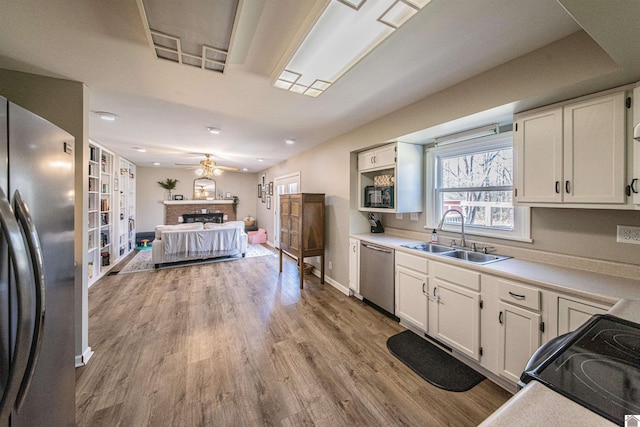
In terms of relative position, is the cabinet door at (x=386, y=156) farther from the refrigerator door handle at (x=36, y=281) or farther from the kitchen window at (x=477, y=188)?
the refrigerator door handle at (x=36, y=281)

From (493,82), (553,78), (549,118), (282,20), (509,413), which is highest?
(282,20)

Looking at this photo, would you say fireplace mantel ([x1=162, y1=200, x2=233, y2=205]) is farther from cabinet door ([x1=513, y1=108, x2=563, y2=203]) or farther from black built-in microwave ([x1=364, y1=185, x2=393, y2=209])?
cabinet door ([x1=513, y1=108, x2=563, y2=203])

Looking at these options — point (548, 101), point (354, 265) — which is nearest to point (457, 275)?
point (548, 101)

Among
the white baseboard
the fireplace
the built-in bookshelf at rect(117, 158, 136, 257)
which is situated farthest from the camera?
the fireplace

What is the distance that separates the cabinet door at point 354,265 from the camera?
3400 millimetres

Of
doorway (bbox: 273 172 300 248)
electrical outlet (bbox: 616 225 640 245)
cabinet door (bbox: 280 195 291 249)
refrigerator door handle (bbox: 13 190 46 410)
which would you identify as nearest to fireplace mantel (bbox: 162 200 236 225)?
doorway (bbox: 273 172 300 248)

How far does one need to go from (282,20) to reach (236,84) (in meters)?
0.93

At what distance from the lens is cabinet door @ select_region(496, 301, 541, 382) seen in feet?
5.34

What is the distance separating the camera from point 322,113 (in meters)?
2.87

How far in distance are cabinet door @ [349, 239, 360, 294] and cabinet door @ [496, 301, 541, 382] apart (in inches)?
69.9

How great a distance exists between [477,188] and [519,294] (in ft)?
4.11

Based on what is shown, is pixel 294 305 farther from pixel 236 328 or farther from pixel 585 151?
pixel 585 151

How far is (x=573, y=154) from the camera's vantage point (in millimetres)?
1637

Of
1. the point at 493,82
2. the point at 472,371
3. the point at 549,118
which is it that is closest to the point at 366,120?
the point at 493,82
